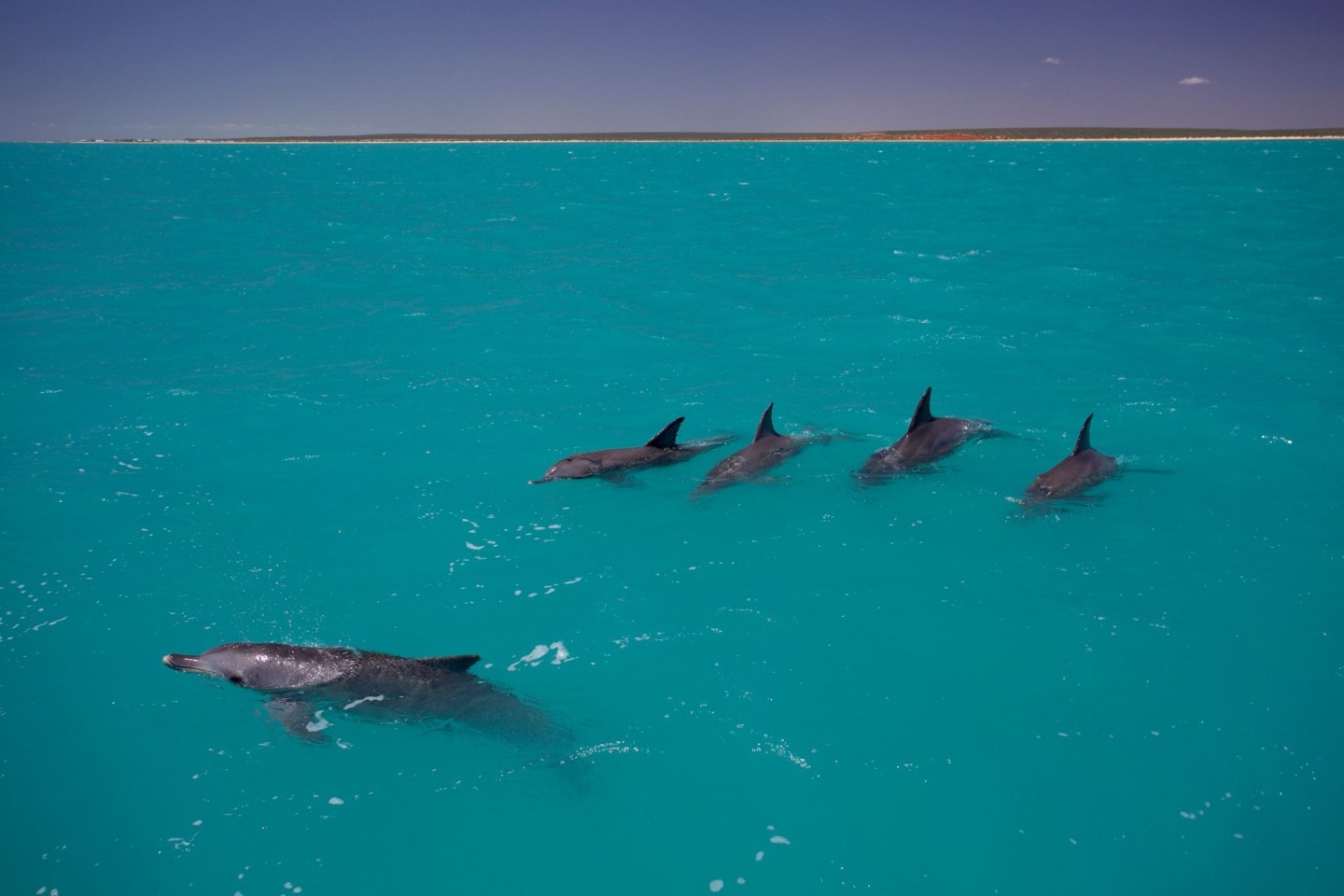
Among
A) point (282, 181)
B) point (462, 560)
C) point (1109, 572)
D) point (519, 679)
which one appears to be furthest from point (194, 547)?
point (282, 181)

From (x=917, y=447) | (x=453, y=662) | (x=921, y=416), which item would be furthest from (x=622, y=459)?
(x=453, y=662)

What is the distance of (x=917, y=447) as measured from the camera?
1198cm

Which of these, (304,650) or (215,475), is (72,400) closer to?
(215,475)

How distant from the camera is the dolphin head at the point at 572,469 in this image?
11602 mm

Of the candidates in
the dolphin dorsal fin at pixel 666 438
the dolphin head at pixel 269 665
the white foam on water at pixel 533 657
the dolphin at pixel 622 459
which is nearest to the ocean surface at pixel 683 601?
the white foam on water at pixel 533 657

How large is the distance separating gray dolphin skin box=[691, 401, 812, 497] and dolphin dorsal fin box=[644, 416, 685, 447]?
2.77 ft

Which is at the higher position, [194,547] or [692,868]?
[194,547]

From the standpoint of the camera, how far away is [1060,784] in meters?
6.49

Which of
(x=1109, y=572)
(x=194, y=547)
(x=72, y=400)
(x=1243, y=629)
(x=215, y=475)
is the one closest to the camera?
(x=1243, y=629)

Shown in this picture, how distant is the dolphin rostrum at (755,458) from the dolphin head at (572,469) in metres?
1.60

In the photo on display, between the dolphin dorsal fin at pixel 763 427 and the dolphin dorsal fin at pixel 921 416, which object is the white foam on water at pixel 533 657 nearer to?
the dolphin dorsal fin at pixel 763 427

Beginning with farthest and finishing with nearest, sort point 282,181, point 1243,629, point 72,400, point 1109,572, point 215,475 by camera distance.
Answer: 1. point 282,181
2. point 72,400
3. point 215,475
4. point 1109,572
5. point 1243,629

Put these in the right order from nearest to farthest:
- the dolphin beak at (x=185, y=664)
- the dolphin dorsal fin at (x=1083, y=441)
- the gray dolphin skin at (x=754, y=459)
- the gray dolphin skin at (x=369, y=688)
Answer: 1. the gray dolphin skin at (x=369, y=688)
2. the dolphin beak at (x=185, y=664)
3. the dolphin dorsal fin at (x=1083, y=441)
4. the gray dolphin skin at (x=754, y=459)

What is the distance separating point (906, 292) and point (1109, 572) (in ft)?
54.6
